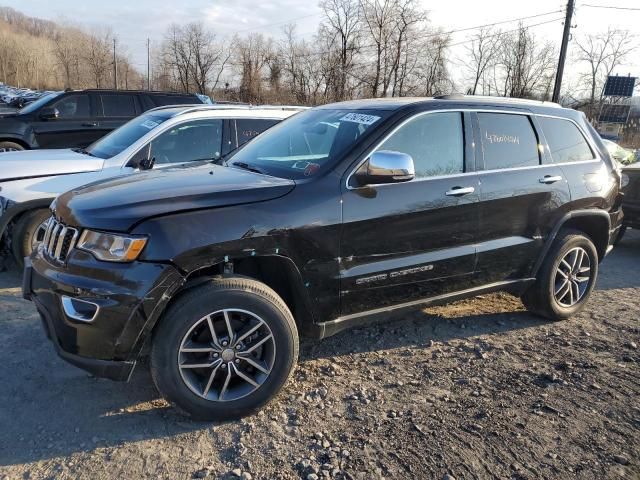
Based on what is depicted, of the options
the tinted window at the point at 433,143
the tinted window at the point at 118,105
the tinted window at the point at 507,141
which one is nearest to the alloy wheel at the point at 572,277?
the tinted window at the point at 507,141

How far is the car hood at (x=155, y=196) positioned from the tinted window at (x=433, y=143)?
36.4 inches

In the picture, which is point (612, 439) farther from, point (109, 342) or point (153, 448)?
point (109, 342)

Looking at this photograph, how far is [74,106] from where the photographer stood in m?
10.4

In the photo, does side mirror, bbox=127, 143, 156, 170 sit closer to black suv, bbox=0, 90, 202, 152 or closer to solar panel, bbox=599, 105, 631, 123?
black suv, bbox=0, 90, 202, 152

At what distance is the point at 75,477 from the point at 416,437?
1.78 meters

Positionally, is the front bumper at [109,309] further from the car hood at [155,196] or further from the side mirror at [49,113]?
the side mirror at [49,113]

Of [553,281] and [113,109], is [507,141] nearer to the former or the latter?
[553,281]

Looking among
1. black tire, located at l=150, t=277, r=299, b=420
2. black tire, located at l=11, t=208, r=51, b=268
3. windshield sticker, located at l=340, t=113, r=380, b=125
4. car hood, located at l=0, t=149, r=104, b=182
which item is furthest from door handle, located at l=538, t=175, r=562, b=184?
black tire, located at l=11, t=208, r=51, b=268

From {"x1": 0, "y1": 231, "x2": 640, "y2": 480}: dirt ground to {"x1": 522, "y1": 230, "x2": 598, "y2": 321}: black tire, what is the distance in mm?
305

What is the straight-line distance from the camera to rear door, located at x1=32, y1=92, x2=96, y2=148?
32.8 feet

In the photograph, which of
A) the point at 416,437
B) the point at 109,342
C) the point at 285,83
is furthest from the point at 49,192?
the point at 285,83

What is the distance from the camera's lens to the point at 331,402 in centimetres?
323

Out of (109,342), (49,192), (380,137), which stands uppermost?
(380,137)

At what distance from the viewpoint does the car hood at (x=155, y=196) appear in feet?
9.20
